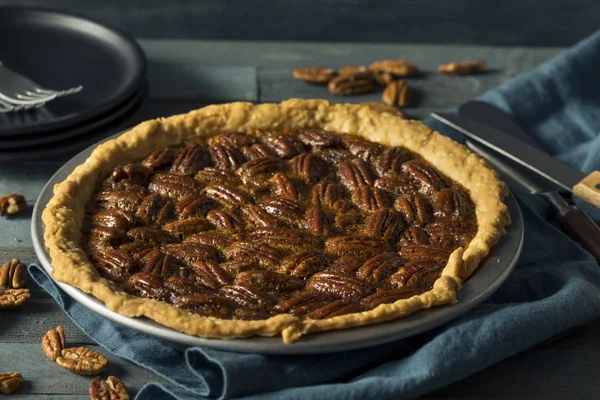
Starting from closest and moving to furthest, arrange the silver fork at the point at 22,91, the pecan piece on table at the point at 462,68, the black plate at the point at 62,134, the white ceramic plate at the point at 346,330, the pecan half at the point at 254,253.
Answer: the white ceramic plate at the point at 346,330 < the pecan half at the point at 254,253 < the black plate at the point at 62,134 < the silver fork at the point at 22,91 < the pecan piece on table at the point at 462,68

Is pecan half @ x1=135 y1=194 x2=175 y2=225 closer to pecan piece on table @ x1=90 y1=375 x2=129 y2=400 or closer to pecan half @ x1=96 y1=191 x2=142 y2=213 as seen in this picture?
pecan half @ x1=96 y1=191 x2=142 y2=213

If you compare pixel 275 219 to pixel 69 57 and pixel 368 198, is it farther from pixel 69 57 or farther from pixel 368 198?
pixel 69 57

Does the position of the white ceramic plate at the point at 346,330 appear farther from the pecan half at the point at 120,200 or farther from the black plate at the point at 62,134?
the black plate at the point at 62,134

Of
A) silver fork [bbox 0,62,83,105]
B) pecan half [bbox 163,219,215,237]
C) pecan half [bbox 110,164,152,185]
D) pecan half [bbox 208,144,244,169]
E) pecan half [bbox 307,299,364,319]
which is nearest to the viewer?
pecan half [bbox 307,299,364,319]

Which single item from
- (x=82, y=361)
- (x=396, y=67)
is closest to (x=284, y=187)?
(x=82, y=361)

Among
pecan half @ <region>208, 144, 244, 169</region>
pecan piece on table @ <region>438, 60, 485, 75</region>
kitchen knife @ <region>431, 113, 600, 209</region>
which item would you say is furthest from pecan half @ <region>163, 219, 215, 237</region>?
pecan piece on table @ <region>438, 60, 485, 75</region>

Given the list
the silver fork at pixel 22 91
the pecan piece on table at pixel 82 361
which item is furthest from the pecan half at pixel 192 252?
the silver fork at pixel 22 91

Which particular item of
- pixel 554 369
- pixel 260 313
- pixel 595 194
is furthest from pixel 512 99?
pixel 260 313
